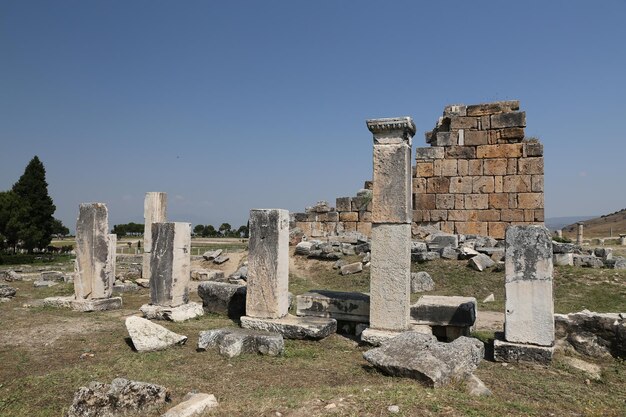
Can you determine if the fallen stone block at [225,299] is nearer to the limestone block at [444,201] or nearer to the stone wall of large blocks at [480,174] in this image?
the stone wall of large blocks at [480,174]

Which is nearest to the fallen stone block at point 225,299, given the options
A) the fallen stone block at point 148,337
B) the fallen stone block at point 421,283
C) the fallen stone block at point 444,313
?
the fallen stone block at point 148,337

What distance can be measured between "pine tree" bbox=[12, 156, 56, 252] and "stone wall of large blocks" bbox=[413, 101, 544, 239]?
26.8m

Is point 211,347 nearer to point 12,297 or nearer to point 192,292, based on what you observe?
point 192,292

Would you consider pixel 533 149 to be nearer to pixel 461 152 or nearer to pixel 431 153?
pixel 461 152

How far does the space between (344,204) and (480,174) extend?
5541 mm

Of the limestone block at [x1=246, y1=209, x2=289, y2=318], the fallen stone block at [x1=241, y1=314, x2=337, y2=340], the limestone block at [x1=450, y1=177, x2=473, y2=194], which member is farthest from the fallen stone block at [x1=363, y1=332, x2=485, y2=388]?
the limestone block at [x1=450, y1=177, x2=473, y2=194]

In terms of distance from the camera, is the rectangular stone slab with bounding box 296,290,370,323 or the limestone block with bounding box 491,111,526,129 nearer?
the rectangular stone slab with bounding box 296,290,370,323

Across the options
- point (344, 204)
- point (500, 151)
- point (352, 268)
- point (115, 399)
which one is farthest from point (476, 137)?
point (115, 399)

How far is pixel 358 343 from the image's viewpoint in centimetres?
753

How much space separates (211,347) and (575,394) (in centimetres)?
501

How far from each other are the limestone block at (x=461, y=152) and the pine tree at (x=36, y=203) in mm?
27440

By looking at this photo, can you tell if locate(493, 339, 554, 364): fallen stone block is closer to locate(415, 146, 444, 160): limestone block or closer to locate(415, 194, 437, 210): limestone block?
locate(415, 194, 437, 210): limestone block

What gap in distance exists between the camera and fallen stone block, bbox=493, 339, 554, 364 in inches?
262

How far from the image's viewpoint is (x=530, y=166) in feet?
50.5
